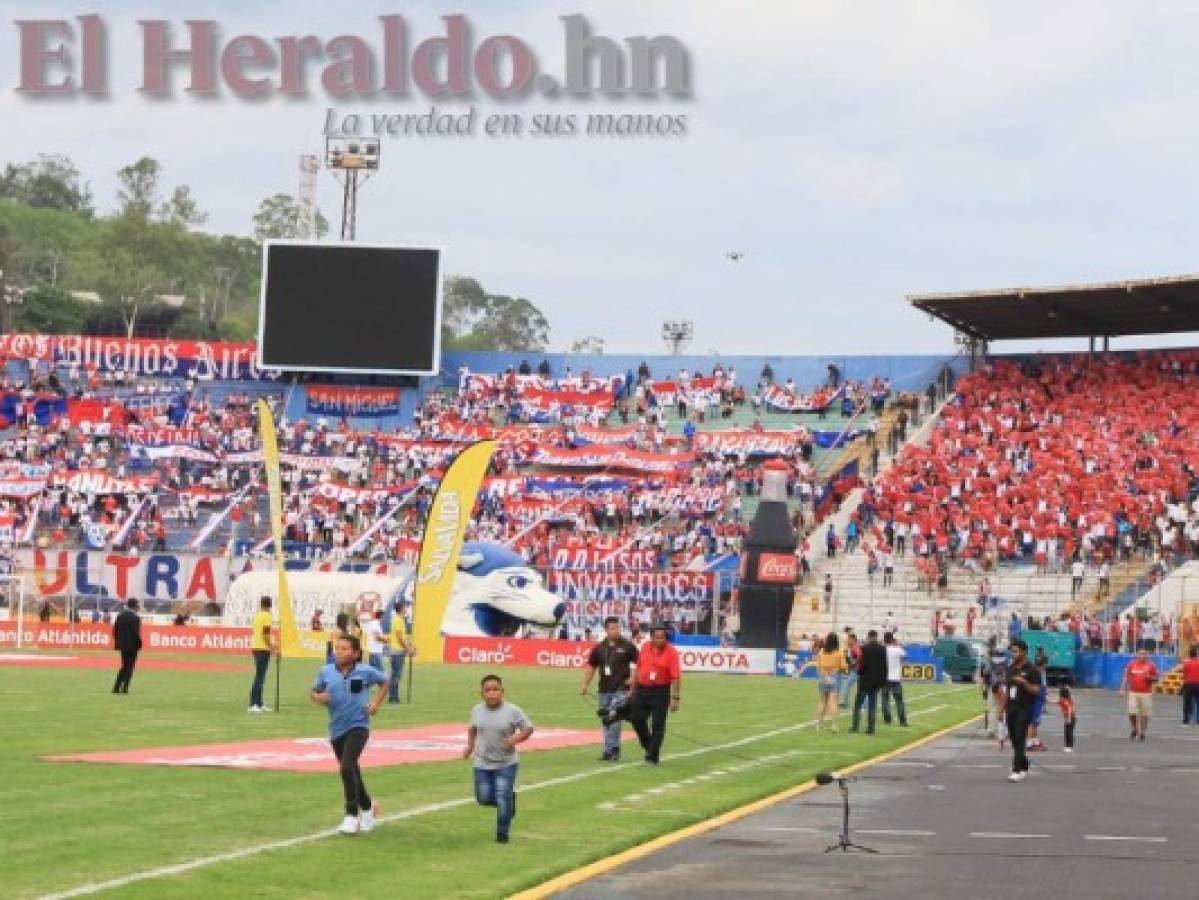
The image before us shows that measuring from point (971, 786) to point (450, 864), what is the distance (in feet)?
36.6

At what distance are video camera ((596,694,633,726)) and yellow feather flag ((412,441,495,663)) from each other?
46.7 ft

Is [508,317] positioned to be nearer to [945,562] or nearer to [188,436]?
[188,436]

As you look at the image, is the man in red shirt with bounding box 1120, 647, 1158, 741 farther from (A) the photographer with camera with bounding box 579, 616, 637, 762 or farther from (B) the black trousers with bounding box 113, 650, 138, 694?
(B) the black trousers with bounding box 113, 650, 138, 694

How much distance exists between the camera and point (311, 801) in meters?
20.8

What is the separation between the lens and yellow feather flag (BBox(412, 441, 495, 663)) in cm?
4144

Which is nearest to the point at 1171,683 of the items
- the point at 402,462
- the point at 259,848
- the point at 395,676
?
the point at 395,676

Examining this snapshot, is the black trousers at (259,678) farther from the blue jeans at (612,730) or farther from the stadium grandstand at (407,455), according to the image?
the stadium grandstand at (407,455)

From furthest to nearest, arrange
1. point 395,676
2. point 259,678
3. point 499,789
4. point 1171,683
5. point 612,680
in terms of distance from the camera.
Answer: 1. point 1171,683
2. point 395,676
3. point 259,678
4. point 612,680
5. point 499,789

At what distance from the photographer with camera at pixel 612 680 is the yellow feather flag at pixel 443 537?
13.6 m

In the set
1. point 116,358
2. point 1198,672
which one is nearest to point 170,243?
point 116,358

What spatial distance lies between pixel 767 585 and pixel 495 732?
151ft

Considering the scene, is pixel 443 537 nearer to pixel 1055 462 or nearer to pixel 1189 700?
pixel 1189 700

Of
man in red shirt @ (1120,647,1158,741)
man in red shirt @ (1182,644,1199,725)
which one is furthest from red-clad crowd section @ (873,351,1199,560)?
man in red shirt @ (1120,647,1158,741)

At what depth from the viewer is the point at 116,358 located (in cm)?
8900
